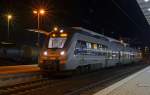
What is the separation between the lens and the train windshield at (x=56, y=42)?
2308 cm

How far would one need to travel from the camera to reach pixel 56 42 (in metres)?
23.5

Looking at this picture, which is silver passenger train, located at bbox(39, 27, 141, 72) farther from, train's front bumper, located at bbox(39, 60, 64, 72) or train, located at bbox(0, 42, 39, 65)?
train, located at bbox(0, 42, 39, 65)

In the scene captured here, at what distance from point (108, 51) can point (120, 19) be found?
3521 cm

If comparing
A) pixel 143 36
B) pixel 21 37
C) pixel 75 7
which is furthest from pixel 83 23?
pixel 21 37

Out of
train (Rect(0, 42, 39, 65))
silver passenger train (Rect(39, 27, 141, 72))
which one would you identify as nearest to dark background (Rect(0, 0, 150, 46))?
train (Rect(0, 42, 39, 65))

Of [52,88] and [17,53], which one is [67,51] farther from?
[17,53]

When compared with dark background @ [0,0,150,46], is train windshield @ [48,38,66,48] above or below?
below

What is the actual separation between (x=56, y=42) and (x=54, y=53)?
35.5 inches

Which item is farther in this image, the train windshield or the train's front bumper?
the train windshield

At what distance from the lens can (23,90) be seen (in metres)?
15.5

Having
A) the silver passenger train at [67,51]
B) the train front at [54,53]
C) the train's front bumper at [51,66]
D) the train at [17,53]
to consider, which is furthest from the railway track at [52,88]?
the train at [17,53]

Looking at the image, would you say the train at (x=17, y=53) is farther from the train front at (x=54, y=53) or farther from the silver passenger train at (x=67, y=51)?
the train front at (x=54, y=53)

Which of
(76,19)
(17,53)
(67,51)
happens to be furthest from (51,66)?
(76,19)

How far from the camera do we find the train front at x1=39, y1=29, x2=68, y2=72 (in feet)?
73.8
